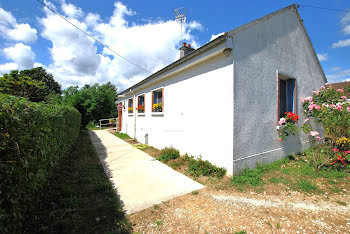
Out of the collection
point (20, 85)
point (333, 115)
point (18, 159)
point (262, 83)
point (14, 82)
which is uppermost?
point (262, 83)

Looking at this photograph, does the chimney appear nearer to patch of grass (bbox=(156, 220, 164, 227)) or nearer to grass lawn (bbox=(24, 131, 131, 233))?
grass lawn (bbox=(24, 131, 131, 233))

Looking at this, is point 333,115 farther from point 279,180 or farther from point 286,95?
point 279,180

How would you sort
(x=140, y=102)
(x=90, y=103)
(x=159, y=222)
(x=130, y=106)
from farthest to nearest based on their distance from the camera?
1. (x=90, y=103)
2. (x=130, y=106)
3. (x=140, y=102)
4. (x=159, y=222)

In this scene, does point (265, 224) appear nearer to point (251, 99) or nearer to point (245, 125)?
point (245, 125)

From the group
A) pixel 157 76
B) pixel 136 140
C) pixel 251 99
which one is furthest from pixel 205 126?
pixel 136 140

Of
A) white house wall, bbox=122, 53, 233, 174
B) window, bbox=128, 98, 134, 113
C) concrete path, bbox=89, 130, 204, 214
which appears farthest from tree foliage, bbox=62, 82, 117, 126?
concrete path, bbox=89, 130, 204, 214

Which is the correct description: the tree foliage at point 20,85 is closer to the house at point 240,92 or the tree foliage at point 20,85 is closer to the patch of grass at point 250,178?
the house at point 240,92

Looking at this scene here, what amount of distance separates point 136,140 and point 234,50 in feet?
25.2

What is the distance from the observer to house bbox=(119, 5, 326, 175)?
3.92 m

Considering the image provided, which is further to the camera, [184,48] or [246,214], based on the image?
[184,48]

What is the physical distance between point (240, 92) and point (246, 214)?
8.80ft

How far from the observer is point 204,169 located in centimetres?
414

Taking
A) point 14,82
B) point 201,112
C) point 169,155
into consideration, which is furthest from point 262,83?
point 14,82

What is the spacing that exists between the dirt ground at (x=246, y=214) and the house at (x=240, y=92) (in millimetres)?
1053
